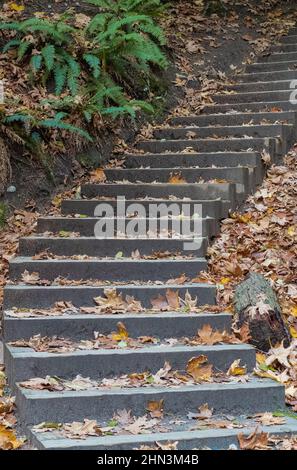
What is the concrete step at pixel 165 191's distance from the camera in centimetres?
755

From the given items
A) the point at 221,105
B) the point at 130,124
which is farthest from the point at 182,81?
the point at 130,124

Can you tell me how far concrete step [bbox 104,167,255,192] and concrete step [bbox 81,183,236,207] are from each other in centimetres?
26

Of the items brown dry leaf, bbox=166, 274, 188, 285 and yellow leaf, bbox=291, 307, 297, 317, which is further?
brown dry leaf, bbox=166, 274, 188, 285

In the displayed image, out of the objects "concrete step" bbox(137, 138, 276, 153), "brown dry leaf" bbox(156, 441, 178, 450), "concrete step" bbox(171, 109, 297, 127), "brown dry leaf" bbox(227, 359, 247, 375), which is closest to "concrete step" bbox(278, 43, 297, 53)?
"concrete step" bbox(171, 109, 297, 127)

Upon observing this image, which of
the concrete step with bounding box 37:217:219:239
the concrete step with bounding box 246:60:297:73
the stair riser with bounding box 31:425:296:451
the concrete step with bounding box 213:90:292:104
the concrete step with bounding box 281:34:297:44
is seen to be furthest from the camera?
the concrete step with bounding box 281:34:297:44

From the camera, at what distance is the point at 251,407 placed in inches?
194

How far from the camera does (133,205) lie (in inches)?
295

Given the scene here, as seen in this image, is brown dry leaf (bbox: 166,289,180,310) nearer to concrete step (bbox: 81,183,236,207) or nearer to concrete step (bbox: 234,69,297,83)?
concrete step (bbox: 81,183,236,207)

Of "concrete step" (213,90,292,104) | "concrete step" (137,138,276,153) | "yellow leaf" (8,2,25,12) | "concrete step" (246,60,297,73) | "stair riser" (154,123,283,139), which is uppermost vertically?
"yellow leaf" (8,2,25,12)

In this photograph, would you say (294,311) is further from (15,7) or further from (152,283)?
(15,7)

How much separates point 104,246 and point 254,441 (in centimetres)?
283

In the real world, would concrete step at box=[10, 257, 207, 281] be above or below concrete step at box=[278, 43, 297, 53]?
below

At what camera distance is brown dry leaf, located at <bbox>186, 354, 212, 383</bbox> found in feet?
17.0
